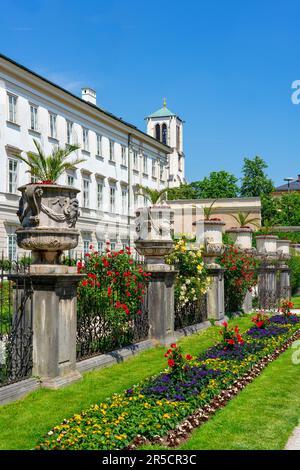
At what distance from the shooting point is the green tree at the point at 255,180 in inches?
2933

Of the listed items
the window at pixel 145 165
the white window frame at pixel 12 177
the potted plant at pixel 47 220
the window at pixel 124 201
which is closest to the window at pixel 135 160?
the window at pixel 145 165

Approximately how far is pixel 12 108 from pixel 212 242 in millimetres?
20502

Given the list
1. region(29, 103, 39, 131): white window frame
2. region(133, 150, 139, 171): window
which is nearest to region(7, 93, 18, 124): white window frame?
region(29, 103, 39, 131): white window frame

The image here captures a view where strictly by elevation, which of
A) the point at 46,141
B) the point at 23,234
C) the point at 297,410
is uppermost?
the point at 46,141

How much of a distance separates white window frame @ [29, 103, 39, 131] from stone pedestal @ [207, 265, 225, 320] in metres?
21.5

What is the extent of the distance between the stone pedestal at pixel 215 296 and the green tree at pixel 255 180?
60.8 metres

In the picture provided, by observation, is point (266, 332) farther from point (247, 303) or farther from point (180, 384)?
point (180, 384)

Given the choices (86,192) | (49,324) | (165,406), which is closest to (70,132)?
(86,192)

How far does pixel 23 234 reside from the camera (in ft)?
24.8

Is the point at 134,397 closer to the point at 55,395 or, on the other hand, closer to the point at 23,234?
the point at 55,395

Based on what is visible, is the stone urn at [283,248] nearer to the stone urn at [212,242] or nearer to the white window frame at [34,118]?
the stone urn at [212,242]

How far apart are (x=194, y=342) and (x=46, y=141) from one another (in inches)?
1025

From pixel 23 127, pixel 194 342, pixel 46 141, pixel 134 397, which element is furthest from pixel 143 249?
pixel 46 141

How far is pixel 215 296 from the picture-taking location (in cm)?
1483
